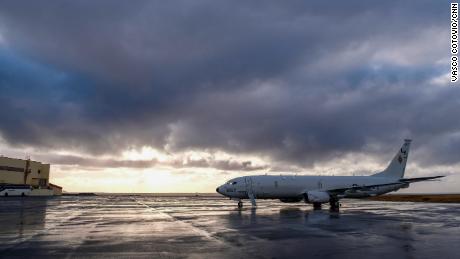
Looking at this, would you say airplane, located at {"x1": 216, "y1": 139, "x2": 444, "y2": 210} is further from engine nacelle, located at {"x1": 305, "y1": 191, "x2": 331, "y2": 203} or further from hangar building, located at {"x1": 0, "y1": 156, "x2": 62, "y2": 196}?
hangar building, located at {"x1": 0, "y1": 156, "x2": 62, "y2": 196}

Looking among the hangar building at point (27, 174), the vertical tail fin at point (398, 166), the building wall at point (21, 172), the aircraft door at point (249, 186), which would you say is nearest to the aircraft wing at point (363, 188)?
the vertical tail fin at point (398, 166)

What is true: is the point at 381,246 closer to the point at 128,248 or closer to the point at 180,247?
the point at 180,247

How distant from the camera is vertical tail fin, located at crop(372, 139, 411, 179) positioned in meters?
64.8

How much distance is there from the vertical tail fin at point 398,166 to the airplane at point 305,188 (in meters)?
4.43

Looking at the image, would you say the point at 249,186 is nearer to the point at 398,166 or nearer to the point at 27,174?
the point at 398,166

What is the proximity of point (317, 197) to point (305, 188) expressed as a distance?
14.1ft

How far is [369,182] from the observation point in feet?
195

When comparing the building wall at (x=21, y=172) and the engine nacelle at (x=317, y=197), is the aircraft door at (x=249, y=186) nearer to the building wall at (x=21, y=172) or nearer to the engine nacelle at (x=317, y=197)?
the engine nacelle at (x=317, y=197)

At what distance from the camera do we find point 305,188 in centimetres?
5378

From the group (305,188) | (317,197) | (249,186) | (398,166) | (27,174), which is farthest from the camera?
(27,174)

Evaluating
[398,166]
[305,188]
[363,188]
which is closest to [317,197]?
[305,188]

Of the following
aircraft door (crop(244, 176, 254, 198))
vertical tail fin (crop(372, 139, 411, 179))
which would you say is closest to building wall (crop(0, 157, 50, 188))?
aircraft door (crop(244, 176, 254, 198))

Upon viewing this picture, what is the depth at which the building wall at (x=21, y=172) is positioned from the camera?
412ft

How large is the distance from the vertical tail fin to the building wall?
110 m
